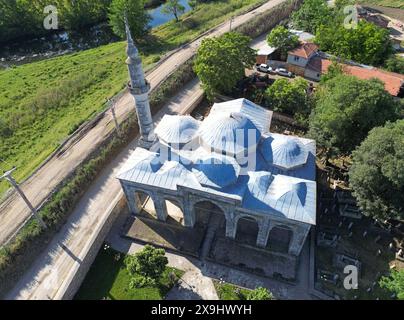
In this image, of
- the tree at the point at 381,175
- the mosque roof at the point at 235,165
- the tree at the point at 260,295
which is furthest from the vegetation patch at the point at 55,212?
the tree at the point at 381,175

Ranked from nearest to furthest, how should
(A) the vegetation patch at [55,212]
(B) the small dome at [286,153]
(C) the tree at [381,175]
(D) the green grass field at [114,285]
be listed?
(C) the tree at [381,175], (D) the green grass field at [114,285], (A) the vegetation patch at [55,212], (B) the small dome at [286,153]

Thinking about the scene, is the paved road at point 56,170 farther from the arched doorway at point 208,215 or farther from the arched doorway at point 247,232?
the arched doorway at point 247,232

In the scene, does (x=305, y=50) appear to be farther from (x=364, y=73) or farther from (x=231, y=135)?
(x=231, y=135)

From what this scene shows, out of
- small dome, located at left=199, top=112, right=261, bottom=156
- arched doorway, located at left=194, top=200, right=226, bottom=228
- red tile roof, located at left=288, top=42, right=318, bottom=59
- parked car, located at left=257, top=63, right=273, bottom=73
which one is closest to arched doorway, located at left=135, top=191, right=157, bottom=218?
arched doorway, located at left=194, top=200, right=226, bottom=228

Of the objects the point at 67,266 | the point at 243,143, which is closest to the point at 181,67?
the point at 243,143

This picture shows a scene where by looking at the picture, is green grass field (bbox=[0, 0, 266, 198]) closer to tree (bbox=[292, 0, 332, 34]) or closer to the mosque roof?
the mosque roof

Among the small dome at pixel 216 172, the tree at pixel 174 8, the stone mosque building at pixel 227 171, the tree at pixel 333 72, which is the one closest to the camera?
the stone mosque building at pixel 227 171
